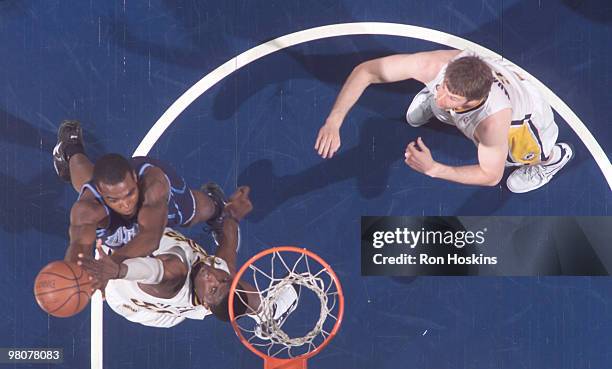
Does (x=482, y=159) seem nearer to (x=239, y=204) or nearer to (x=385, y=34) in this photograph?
(x=385, y=34)

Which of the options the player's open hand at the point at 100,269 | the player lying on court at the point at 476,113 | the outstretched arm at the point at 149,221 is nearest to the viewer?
the player's open hand at the point at 100,269

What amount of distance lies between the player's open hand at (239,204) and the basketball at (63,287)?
1.26 meters

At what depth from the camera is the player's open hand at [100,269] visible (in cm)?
512

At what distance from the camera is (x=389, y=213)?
19.5 ft

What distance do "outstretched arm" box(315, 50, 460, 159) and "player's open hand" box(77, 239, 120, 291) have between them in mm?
1772

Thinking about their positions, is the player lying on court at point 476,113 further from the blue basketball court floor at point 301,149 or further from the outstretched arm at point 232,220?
the outstretched arm at point 232,220

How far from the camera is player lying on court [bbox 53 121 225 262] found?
214 inches

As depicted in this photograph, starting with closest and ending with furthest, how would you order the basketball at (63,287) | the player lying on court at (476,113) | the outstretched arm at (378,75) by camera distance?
the basketball at (63,287), the player lying on court at (476,113), the outstretched arm at (378,75)

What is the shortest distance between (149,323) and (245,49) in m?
2.15

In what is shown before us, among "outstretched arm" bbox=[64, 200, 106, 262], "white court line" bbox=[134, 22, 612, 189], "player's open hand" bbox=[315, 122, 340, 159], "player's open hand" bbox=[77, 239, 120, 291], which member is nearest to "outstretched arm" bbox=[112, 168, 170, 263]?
"player's open hand" bbox=[77, 239, 120, 291]

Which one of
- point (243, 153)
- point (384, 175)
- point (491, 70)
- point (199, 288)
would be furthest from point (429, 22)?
point (199, 288)

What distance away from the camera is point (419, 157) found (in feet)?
19.4

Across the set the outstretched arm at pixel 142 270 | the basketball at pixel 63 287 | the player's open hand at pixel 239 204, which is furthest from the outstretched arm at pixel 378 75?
the basketball at pixel 63 287

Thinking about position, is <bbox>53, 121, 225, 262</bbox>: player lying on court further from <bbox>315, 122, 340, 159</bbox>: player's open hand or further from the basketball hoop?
<bbox>315, 122, 340, 159</bbox>: player's open hand
